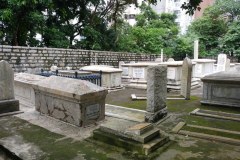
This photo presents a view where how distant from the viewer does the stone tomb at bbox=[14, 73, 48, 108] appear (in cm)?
730

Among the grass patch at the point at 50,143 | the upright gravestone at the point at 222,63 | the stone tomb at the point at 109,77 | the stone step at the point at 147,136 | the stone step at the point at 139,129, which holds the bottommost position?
the grass patch at the point at 50,143

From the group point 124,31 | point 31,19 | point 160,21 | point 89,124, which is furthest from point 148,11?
point 89,124

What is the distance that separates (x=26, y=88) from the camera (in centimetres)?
755

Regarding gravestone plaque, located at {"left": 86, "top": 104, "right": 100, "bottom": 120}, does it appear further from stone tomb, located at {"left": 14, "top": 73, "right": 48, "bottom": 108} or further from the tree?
the tree

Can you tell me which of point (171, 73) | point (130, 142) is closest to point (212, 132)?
point (130, 142)

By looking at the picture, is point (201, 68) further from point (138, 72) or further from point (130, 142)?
point (130, 142)

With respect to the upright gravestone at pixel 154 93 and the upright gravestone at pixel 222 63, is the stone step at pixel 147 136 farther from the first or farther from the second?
the upright gravestone at pixel 222 63

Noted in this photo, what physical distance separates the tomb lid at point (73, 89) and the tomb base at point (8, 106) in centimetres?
120

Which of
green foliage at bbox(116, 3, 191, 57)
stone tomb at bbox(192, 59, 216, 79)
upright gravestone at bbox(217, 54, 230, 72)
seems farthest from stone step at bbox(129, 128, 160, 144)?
green foliage at bbox(116, 3, 191, 57)

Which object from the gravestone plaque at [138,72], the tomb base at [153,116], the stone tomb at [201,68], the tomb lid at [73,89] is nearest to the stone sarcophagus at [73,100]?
the tomb lid at [73,89]

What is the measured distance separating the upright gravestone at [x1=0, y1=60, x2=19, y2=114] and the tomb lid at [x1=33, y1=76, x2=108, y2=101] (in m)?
1.15

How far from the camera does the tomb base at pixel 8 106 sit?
6.14 m

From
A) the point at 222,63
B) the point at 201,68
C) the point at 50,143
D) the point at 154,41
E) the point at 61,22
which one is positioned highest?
the point at 61,22

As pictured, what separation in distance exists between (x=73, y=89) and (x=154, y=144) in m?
2.14
